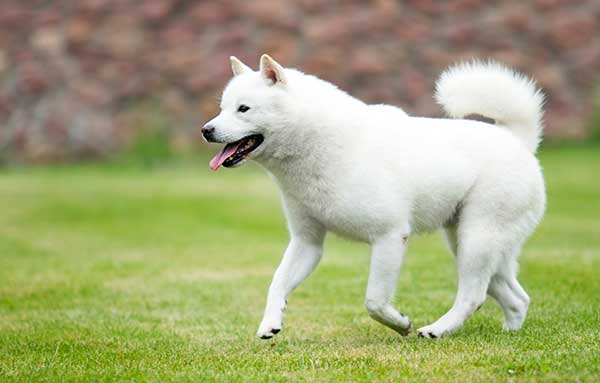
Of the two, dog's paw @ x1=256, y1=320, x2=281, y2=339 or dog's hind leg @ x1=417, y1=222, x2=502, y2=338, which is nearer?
dog's paw @ x1=256, y1=320, x2=281, y2=339

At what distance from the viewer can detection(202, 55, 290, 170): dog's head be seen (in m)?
6.48

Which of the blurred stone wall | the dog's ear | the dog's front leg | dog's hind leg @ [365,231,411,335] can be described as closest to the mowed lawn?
dog's hind leg @ [365,231,411,335]

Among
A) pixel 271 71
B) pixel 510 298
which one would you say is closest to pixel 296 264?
pixel 271 71

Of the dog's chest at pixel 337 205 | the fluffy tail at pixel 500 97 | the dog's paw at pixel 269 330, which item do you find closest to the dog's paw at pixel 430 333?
the dog's chest at pixel 337 205

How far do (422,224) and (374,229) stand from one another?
459mm

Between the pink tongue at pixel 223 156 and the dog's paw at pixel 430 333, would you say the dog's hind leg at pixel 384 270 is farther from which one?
the pink tongue at pixel 223 156

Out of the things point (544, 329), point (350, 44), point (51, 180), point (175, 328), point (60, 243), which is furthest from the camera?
point (350, 44)

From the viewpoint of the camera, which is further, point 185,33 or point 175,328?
point 185,33

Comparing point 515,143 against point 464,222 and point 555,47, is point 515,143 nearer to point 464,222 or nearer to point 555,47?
point 464,222

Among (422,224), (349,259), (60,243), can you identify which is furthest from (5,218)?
(422,224)

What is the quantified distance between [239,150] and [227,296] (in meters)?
3.24

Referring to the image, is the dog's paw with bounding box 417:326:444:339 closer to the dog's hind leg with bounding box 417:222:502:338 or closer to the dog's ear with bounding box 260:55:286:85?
the dog's hind leg with bounding box 417:222:502:338

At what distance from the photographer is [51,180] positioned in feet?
65.0

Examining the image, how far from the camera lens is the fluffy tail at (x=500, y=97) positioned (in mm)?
7242
